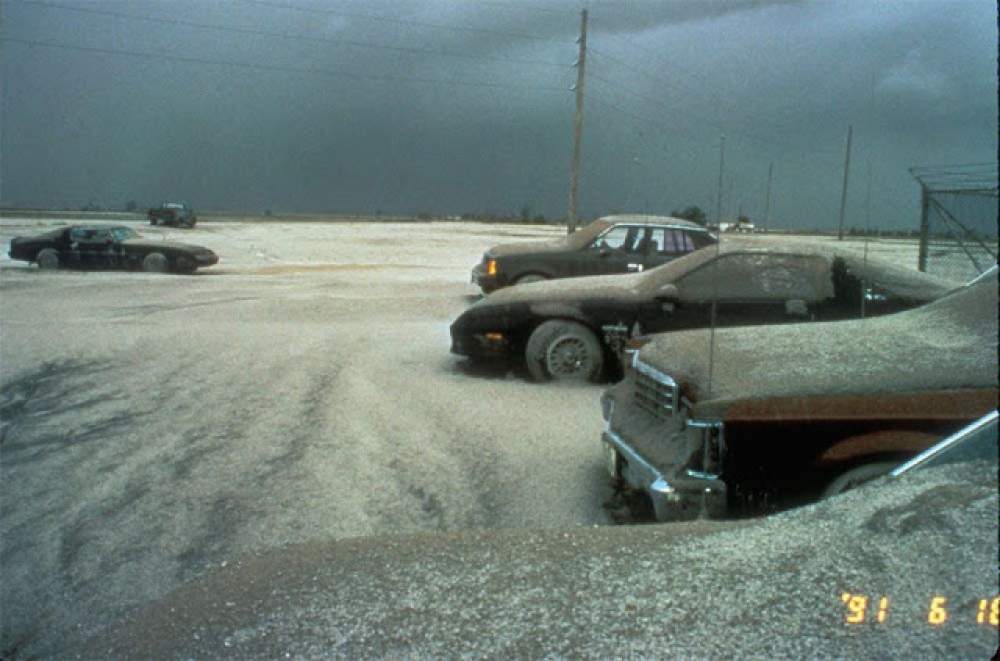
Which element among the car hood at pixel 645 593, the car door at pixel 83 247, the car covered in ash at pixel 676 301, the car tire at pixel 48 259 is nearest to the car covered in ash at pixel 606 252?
the car covered in ash at pixel 676 301

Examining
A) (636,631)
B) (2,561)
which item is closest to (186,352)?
(2,561)

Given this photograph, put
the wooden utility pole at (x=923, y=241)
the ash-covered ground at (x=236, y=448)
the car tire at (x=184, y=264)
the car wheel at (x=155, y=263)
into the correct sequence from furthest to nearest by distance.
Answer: the car tire at (x=184, y=264) < the car wheel at (x=155, y=263) < the wooden utility pole at (x=923, y=241) < the ash-covered ground at (x=236, y=448)

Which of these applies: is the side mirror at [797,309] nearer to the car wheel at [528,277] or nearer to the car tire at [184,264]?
the car wheel at [528,277]

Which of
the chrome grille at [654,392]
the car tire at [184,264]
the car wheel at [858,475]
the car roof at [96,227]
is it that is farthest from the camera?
the car tire at [184,264]

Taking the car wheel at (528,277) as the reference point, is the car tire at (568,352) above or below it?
below

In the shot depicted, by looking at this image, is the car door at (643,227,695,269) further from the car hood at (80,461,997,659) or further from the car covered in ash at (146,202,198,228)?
the car covered in ash at (146,202,198,228)

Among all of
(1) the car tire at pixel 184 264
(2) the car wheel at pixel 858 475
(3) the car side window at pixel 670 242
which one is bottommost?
(1) the car tire at pixel 184 264

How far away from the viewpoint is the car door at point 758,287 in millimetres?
8633

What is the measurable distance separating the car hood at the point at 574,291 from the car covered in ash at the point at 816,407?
3.89 m

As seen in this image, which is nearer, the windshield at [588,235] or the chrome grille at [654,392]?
the chrome grille at [654,392]

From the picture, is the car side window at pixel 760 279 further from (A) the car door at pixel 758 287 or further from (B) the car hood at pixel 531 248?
(B) the car hood at pixel 531 248

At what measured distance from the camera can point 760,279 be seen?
349 inches

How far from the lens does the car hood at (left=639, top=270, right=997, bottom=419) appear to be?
171 inches
